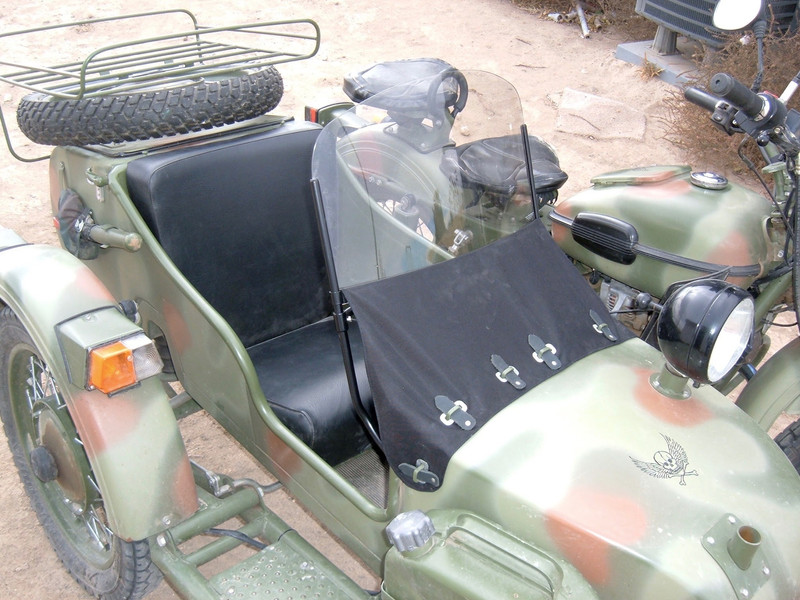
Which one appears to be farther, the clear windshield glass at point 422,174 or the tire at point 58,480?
the tire at point 58,480

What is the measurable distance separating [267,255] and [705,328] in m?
1.47

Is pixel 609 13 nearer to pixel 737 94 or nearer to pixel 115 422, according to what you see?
pixel 737 94

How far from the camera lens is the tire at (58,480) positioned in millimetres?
2197

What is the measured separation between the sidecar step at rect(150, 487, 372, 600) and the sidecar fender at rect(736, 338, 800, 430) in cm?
135

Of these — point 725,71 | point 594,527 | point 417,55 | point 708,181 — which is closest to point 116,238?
point 594,527

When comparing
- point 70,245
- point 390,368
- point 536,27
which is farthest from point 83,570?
point 536,27

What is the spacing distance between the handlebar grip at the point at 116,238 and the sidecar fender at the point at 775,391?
6.32 ft

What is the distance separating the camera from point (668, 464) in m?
1.56

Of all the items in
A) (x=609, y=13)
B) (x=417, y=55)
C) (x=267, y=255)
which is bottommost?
(x=417, y=55)

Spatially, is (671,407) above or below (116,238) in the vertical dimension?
below

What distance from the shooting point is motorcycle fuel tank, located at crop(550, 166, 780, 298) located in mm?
2582

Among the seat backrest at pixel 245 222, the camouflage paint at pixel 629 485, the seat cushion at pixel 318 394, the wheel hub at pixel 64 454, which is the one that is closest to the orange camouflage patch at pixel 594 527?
the camouflage paint at pixel 629 485

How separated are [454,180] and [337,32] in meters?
7.25

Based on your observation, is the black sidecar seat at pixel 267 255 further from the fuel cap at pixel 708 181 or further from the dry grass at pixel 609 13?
the dry grass at pixel 609 13
